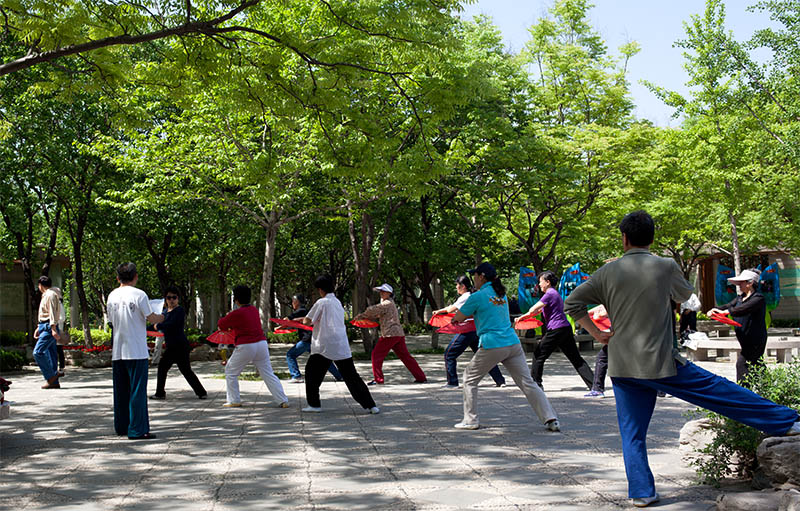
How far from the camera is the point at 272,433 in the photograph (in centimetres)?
831

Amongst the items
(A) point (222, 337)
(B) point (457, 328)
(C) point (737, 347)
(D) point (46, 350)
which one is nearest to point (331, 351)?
(A) point (222, 337)

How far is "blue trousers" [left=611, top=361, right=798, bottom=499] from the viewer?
15.6 ft

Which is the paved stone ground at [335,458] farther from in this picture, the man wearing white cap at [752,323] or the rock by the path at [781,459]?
the man wearing white cap at [752,323]

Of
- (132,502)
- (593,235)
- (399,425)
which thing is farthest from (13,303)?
(132,502)

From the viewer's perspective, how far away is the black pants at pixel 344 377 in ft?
31.5

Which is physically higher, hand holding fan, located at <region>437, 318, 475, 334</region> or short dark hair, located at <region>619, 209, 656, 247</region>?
short dark hair, located at <region>619, 209, 656, 247</region>

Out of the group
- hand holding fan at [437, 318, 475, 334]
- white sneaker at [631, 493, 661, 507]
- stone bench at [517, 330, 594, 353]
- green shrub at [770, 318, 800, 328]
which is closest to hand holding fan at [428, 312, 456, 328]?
hand holding fan at [437, 318, 475, 334]

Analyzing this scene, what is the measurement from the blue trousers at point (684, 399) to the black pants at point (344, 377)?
4.91m

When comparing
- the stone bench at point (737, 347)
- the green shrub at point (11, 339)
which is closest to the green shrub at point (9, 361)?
the green shrub at point (11, 339)

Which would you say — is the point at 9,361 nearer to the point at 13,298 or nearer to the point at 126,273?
the point at 126,273

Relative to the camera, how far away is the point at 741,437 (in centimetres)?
520

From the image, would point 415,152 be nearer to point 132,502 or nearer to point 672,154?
point 132,502

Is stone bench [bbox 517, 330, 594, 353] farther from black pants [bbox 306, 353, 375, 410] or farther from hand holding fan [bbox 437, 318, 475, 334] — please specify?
black pants [bbox 306, 353, 375, 410]

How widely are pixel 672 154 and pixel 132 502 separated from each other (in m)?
28.1
